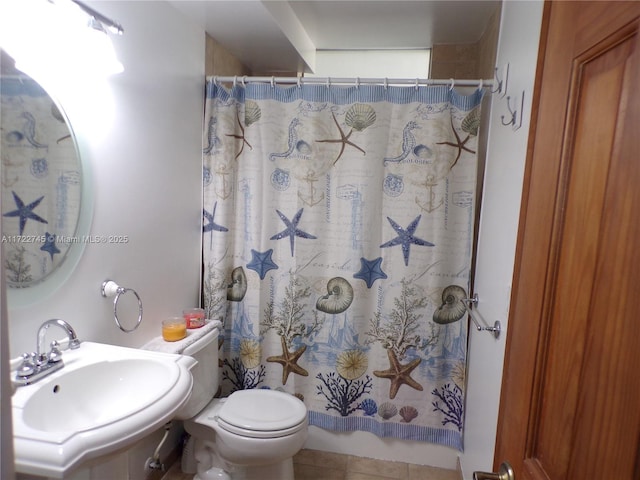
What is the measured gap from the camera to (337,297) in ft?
6.72

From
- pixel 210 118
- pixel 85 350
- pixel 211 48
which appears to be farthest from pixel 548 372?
pixel 211 48

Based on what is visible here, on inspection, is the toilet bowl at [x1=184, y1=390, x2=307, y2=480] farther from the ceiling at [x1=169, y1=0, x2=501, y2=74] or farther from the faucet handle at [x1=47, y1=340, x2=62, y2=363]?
the ceiling at [x1=169, y1=0, x2=501, y2=74]

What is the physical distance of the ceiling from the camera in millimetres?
1800

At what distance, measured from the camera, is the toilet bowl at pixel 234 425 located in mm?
1605

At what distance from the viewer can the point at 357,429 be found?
2107mm

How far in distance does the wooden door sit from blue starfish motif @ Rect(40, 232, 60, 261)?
1.31m

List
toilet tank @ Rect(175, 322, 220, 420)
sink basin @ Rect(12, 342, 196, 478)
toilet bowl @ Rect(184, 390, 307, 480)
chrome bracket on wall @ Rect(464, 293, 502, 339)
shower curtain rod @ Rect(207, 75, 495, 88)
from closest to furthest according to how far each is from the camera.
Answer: sink basin @ Rect(12, 342, 196, 478) → chrome bracket on wall @ Rect(464, 293, 502, 339) → toilet bowl @ Rect(184, 390, 307, 480) → toilet tank @ Rect(175, 322, 220, 420) → shower curtain rod @ Rect(207, 75, 495, 88)

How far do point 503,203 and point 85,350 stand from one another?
156 centimetres

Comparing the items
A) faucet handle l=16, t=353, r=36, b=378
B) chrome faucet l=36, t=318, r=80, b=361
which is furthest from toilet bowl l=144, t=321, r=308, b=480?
faucet handle l=16, t=353, r=36, b=378

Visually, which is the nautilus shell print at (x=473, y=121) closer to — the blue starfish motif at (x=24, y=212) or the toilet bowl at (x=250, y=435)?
the toilet bowl at (x=250, y=435)

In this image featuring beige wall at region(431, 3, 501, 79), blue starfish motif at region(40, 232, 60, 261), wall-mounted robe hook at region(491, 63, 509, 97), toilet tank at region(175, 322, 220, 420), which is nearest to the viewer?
blue starfish motif at region(40, 232, 60, 261)

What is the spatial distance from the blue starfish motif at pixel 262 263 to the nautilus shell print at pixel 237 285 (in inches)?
3.0

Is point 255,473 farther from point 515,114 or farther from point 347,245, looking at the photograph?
point 515,114

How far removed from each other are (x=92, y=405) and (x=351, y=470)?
142cm
